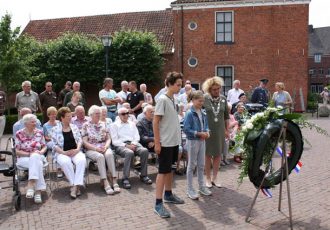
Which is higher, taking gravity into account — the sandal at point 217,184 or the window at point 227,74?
the window at point 227,74

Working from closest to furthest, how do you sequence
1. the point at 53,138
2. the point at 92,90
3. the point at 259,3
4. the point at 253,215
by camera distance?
the point at 253,215
the point at 53,138
the point at 259,3
the point at 92,90

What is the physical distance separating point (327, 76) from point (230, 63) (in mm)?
49666

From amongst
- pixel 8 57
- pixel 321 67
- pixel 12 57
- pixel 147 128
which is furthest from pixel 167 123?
pixel 321 67

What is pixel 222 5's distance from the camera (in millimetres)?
23719

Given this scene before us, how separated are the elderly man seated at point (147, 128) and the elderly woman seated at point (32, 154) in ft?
6.59

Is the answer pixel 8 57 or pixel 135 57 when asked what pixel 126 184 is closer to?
pixel 8 57

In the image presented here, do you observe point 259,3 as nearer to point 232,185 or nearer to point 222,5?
point 222,5

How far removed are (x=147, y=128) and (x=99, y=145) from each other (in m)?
1.20

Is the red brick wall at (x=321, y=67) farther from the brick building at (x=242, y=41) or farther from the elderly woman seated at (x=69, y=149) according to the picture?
the elderly woman seated at (x=69, y=149)

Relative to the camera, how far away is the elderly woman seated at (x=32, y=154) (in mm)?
6297

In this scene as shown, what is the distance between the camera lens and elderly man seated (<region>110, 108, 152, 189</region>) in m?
7.23

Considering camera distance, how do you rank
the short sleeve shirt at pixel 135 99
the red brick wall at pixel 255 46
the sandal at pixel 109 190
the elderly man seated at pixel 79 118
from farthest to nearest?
the red brick wall at pixel 255 46 → the short sleeve shirt at pixel 135 99 → the elderly man seated at pixel 79 118 → the sandal at pixel 109 190

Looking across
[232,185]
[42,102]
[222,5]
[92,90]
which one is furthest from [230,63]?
[232,185]

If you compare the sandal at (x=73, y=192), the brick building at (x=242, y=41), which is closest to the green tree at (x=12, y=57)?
the brick building at (x=242, y=41)
